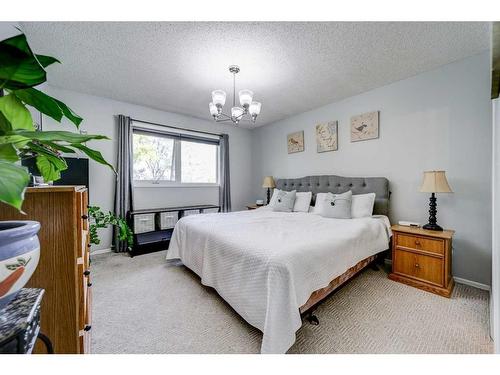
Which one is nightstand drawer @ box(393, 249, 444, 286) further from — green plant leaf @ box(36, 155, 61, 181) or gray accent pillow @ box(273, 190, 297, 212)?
green plant leaf @ box(36, 155, 61, 181)

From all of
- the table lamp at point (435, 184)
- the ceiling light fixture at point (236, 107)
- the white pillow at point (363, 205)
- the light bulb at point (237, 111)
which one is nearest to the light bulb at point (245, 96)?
the ceiling light fixture at point (236, 107)

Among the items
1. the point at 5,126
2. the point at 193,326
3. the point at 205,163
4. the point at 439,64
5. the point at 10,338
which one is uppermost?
the point at 439,64

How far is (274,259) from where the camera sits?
1.32 m

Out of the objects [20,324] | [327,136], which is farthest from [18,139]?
[327,136]

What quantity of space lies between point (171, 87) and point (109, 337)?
2817 millimetres

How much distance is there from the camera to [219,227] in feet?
7.09

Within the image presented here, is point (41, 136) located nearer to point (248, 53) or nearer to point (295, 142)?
point (248, 53)

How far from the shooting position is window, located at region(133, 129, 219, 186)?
361 cm

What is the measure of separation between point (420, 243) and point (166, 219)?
11.5ft

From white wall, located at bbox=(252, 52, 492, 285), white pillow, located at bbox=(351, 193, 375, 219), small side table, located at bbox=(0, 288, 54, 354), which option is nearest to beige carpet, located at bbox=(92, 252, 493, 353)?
white wall, located at bbox=(252, 52, 492, 285)

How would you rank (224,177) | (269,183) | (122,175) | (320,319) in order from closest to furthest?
1. (320,319)
2. (122,175)
3. (269,183)
4. (224,177)
